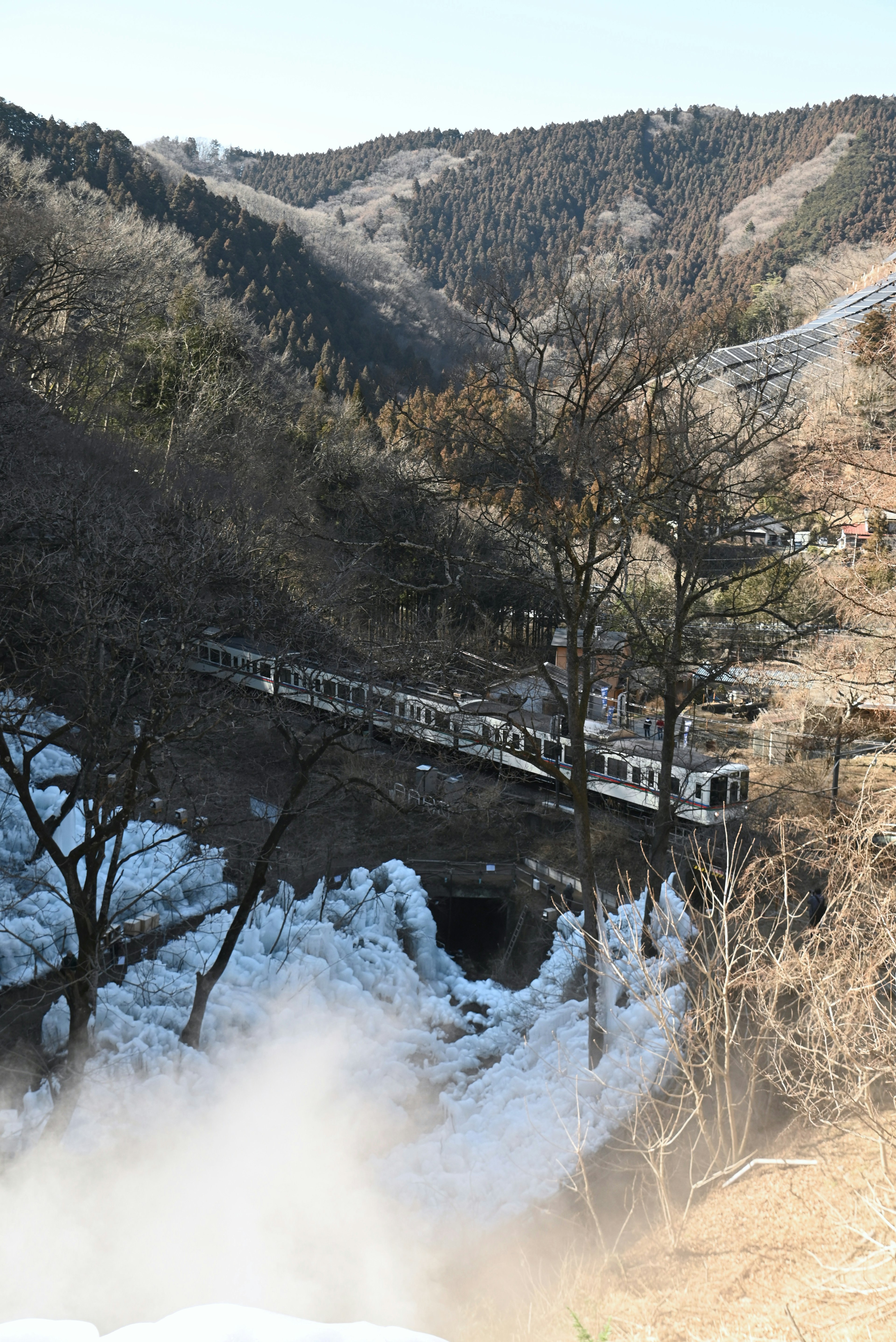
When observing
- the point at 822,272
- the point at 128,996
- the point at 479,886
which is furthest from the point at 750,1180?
the point at 822,272

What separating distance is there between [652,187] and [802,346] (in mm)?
67525

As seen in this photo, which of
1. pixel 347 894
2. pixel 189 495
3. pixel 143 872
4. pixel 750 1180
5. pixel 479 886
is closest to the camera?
pixel 750 1180

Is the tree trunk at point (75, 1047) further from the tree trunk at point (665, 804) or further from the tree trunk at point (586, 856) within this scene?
the tree trunk at point (665, 804)

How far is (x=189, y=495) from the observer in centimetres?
1939

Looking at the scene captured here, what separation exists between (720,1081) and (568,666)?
4.19 meters

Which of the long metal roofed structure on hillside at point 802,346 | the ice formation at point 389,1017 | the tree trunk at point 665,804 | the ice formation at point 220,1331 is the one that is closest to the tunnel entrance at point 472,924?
the ice formation at point 389,1017

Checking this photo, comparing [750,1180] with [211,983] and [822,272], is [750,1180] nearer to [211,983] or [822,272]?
[211,983]

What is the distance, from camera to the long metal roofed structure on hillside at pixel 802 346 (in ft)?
117

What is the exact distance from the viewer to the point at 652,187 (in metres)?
95.9

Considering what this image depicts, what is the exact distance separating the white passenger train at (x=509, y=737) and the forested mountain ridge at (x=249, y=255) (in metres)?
29.5

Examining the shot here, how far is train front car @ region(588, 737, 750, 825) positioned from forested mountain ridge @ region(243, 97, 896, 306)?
2022 inches

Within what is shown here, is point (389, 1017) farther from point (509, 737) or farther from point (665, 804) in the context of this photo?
point (509, 737)

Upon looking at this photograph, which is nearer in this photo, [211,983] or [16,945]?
[211,983]

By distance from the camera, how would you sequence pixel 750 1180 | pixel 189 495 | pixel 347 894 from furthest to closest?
pixel 189 495, pixel 347 894, pixel 750 1180
